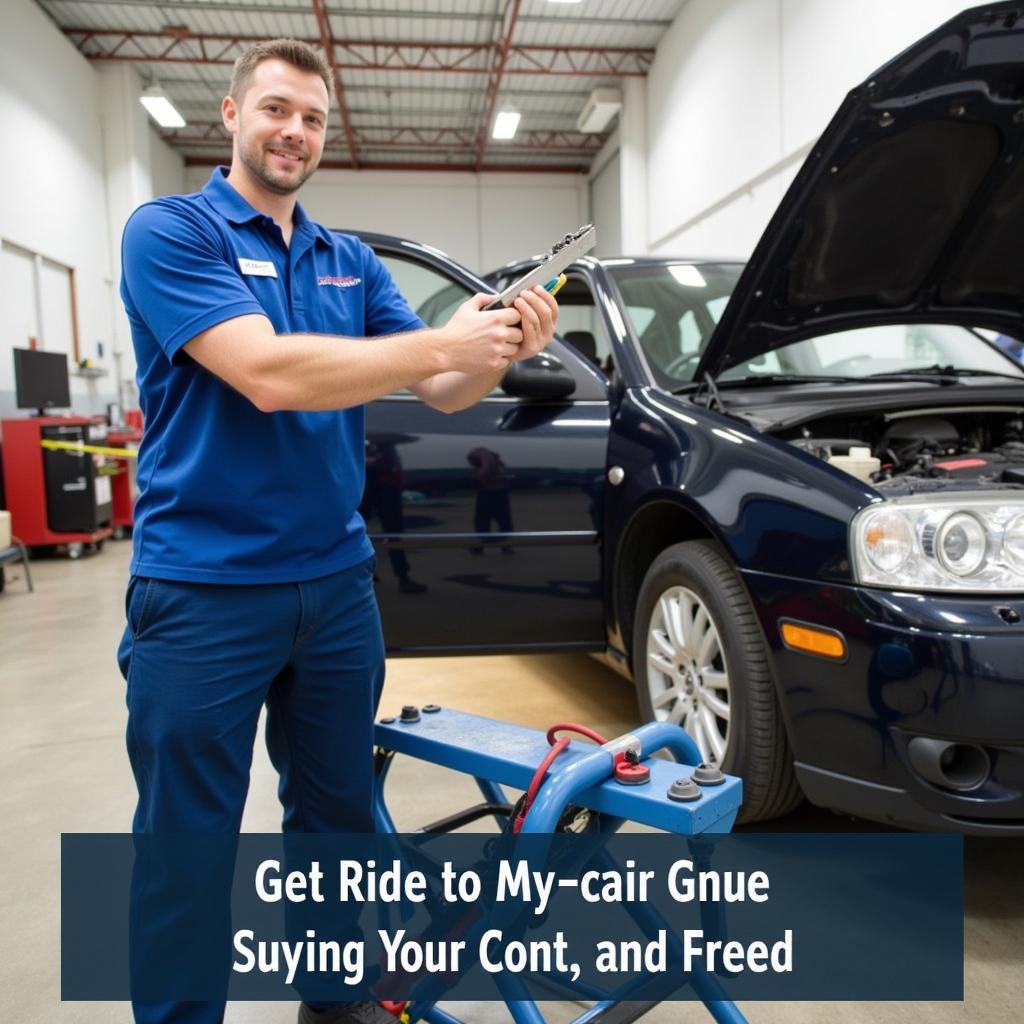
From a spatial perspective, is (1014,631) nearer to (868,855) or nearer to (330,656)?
(868,855)

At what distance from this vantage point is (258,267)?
1324 mm

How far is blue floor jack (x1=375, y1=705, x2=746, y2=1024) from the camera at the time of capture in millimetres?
1234

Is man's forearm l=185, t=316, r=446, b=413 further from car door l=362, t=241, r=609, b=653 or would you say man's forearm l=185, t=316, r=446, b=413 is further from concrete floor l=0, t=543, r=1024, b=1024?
car door l=362, t=241, r=609, b=653

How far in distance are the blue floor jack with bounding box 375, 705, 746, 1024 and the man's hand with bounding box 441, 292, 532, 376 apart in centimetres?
57

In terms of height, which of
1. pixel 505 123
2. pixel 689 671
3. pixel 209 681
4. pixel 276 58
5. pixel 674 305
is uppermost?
pixel 505 123

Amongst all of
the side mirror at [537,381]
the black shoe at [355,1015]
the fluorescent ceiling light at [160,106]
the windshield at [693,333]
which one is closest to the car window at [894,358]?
the windshield at [693,333]

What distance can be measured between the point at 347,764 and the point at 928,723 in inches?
41.0

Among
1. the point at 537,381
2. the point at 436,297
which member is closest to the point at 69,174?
the point at 436,297

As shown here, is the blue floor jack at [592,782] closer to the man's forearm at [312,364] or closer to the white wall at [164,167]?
the man's forearm at [312,364]

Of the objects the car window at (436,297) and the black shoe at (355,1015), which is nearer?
the black shoe at (355,1015)

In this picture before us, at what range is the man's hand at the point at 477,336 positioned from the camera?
121 centimetres

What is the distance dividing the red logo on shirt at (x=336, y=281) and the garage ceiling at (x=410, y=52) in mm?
9949

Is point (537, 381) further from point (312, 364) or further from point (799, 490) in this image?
point (312, 364)

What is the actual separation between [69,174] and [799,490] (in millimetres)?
10610
